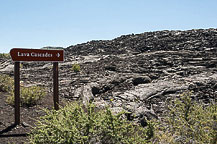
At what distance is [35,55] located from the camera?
24.5 ft

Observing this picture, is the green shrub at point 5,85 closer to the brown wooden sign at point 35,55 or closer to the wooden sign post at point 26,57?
the wooden sign post at point 26,57

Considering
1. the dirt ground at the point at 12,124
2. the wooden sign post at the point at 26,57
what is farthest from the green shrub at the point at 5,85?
the wooden sign post at the point at 26,57

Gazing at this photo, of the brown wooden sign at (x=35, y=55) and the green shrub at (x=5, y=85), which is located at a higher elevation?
the brown wooden sign at (x=35, y=55)

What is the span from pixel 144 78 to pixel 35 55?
7242mm

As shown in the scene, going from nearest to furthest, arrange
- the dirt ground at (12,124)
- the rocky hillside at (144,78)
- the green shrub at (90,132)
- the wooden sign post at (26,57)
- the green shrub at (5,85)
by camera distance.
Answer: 1. the green shrub at (90,132)
2. the dirt ground at (12,124)
3. the wooden sign post at (26,57)
4. the rocky hillside at (144,78)
5. the green shrub at (5,85)

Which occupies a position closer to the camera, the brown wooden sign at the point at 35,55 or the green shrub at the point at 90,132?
the green shrub at the point at 90,132

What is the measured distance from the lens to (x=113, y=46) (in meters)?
26.4

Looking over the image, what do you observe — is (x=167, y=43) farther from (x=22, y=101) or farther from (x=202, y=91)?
(x=22, y=101)

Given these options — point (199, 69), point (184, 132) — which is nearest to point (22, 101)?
point (184, 132)

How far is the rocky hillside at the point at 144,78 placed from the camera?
35.1 feet

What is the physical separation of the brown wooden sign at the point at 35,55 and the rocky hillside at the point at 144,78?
2.42 m

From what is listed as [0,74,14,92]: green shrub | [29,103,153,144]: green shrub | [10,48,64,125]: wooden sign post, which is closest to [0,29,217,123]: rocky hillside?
[10,48,64,125]: wooden sign post

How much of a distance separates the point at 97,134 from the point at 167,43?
19435mm

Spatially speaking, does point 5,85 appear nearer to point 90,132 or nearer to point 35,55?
point 35,55
